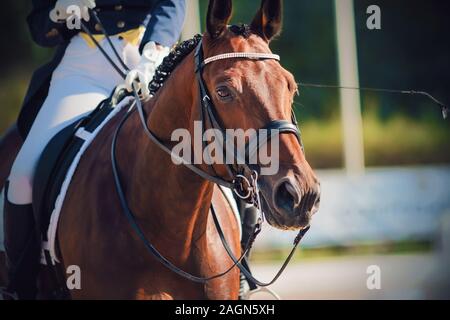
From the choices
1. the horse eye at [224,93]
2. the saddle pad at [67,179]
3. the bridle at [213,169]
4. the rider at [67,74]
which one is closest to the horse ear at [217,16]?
the bridle at [213,169]

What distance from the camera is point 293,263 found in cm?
991

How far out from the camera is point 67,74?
4746 millimetres

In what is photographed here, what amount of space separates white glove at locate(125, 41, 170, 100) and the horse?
0.56 feet

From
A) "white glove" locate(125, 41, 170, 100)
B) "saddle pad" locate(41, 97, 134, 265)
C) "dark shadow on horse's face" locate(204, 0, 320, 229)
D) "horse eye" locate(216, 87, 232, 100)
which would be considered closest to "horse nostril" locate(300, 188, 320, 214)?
"dark shadow on horse's face" locate(204, 0, 320, 229)

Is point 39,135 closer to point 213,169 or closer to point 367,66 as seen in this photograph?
point 213,169

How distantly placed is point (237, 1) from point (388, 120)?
3776mm

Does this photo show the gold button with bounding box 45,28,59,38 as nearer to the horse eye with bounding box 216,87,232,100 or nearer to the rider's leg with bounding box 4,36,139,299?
the rider's leg with bounding box 4,36,139,299

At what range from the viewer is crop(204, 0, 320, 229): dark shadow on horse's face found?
3.02 metres

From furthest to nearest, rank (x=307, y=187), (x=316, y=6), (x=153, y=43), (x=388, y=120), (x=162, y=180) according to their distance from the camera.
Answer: (x=316, y=6) → (x=388, y=120) → (x=153, y=43) → (x=162, y=180) → (x=307, y=187)

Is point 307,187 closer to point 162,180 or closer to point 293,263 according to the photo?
point 162,180

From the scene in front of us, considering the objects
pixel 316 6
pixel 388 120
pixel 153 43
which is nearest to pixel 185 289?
pixel 153 43

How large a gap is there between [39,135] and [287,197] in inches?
74.5

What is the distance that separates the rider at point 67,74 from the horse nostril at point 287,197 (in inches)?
51.9

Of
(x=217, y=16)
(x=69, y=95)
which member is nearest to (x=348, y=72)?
(x=69, y=95)
